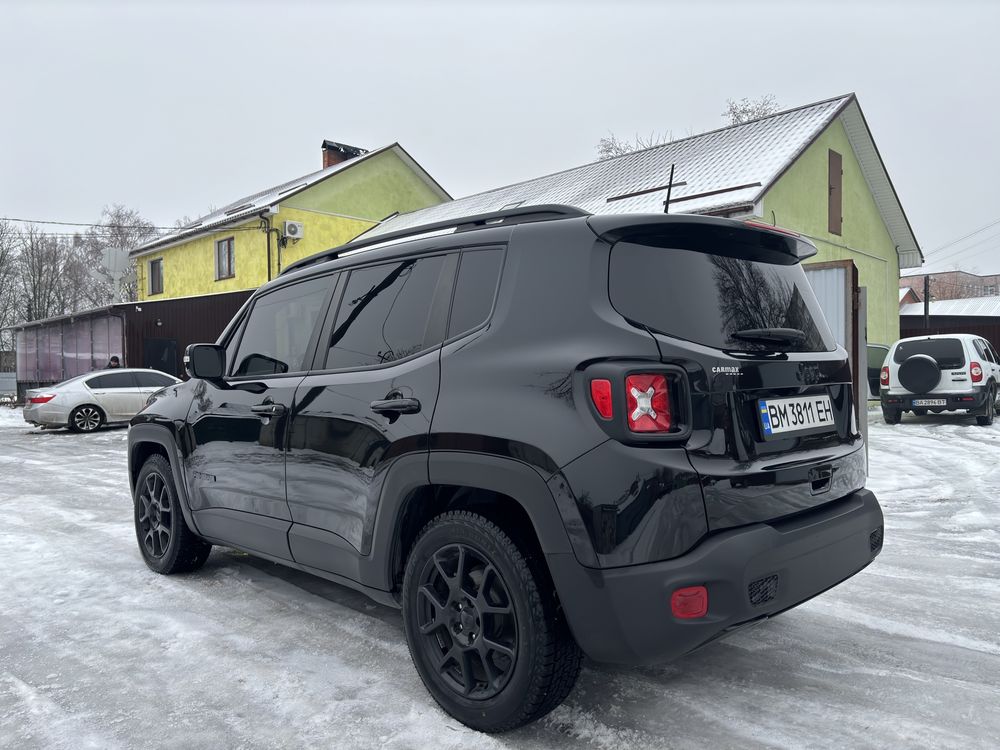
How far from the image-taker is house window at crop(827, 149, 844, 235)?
61.7 ft

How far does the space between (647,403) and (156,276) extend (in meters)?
32.2

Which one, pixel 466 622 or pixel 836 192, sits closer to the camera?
pixel 466 622

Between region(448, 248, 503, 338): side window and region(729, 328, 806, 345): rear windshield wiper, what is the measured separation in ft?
2.94

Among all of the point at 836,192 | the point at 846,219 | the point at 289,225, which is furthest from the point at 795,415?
the point at 289,225

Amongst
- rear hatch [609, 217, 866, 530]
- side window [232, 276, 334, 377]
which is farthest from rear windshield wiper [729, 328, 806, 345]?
side window [232, 276, 334, 377]

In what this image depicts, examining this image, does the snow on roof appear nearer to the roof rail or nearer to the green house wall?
the green house wall

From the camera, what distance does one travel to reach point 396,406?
115 inches

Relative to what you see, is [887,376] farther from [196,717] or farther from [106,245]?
[106,245]

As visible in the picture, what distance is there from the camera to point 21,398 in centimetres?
2723

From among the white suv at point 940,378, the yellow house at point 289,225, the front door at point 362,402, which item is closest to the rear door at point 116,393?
the yellow house at point 289,225

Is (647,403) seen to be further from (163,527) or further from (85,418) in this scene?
(85,418)

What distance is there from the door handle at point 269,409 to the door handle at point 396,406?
0.79m

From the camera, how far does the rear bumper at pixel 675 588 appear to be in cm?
223

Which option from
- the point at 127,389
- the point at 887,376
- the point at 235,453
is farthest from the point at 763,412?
the point at 127,389
